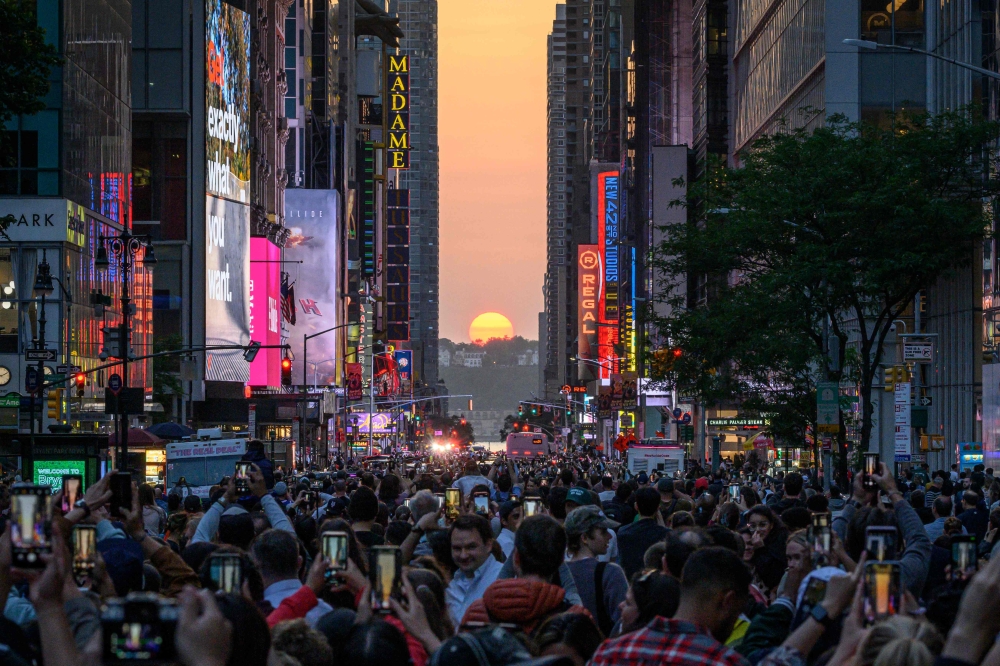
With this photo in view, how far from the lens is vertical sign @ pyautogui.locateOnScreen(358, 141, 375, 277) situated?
17012 cm

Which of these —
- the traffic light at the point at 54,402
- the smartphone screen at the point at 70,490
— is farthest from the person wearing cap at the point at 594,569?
the traffic light at the point at 54,402

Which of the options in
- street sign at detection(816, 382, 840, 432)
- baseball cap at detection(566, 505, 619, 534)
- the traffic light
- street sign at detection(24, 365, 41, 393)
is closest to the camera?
baseball cap at detection(566, 505, 619, 534)

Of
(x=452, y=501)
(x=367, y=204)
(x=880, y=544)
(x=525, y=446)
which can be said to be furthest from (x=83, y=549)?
(x=367, y=204)

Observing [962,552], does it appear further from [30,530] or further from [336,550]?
[30,530]

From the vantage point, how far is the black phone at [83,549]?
7355 mm

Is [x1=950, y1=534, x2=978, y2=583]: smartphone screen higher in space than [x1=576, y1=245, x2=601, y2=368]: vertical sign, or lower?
lower

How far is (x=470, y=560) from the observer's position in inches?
396

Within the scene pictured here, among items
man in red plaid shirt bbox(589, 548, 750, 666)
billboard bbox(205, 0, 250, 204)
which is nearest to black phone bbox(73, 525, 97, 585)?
man in red plaid shirt bbox(589, 548, 750, 666)

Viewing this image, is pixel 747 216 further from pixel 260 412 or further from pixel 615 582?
pixel 260 412

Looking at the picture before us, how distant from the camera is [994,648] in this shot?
4477 mm

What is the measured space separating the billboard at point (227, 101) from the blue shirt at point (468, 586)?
236 feet

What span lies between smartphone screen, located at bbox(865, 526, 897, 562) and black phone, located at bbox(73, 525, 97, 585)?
11.3 ft

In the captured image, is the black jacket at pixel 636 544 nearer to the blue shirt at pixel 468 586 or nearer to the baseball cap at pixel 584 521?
the baseball cap at pixel 584 521

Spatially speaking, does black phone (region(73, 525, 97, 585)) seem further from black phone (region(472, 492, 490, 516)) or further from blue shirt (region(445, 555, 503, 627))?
black phone (region(472, 492, 490, 516))
